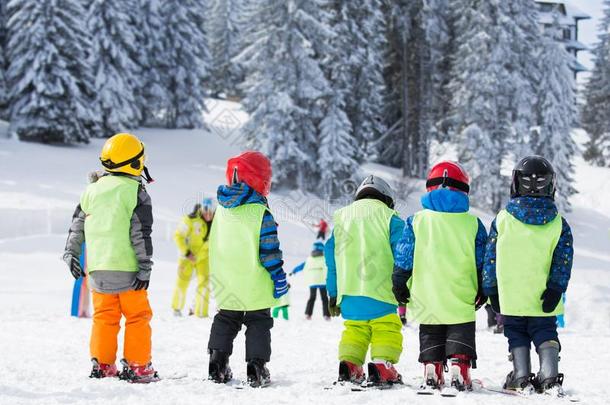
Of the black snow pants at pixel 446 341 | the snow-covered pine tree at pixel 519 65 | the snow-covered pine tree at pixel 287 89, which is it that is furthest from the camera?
the snow-covered pine tree at pixel 519 65

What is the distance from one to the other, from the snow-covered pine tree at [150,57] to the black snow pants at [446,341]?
35.7m

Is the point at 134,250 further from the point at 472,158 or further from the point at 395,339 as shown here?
the point at 472,158

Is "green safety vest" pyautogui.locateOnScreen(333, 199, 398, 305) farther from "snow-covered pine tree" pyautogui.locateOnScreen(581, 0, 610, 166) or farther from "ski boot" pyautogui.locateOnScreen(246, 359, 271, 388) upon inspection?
"snow-covered pine tree" pyautogui.locateOnScreen(581, 0, 610, 166)

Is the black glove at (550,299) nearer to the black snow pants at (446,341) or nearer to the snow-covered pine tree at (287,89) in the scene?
the black snow pants at (446,341)

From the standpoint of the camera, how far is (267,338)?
5102 mm

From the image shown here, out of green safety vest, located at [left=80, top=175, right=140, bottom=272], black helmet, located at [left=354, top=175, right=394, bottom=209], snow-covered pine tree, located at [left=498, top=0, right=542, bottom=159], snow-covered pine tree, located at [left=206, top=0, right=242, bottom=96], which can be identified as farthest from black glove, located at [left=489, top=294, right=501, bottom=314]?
snow-covered pine tree, located at [left=206, top=0, right=242, bottom=96]

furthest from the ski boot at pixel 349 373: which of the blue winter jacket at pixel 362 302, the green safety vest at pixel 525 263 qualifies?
the green safety vest at pixel 525 263

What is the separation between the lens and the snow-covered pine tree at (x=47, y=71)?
2969 centimetres

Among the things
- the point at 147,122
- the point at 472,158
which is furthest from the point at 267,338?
the point at 147,122

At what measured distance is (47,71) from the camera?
3025 cm

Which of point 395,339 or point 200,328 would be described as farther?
point 200,328

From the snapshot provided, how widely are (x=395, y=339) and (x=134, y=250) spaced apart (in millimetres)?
2031

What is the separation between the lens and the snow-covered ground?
178 inches

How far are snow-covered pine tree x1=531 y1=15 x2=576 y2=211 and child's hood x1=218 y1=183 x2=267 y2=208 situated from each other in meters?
33.8
